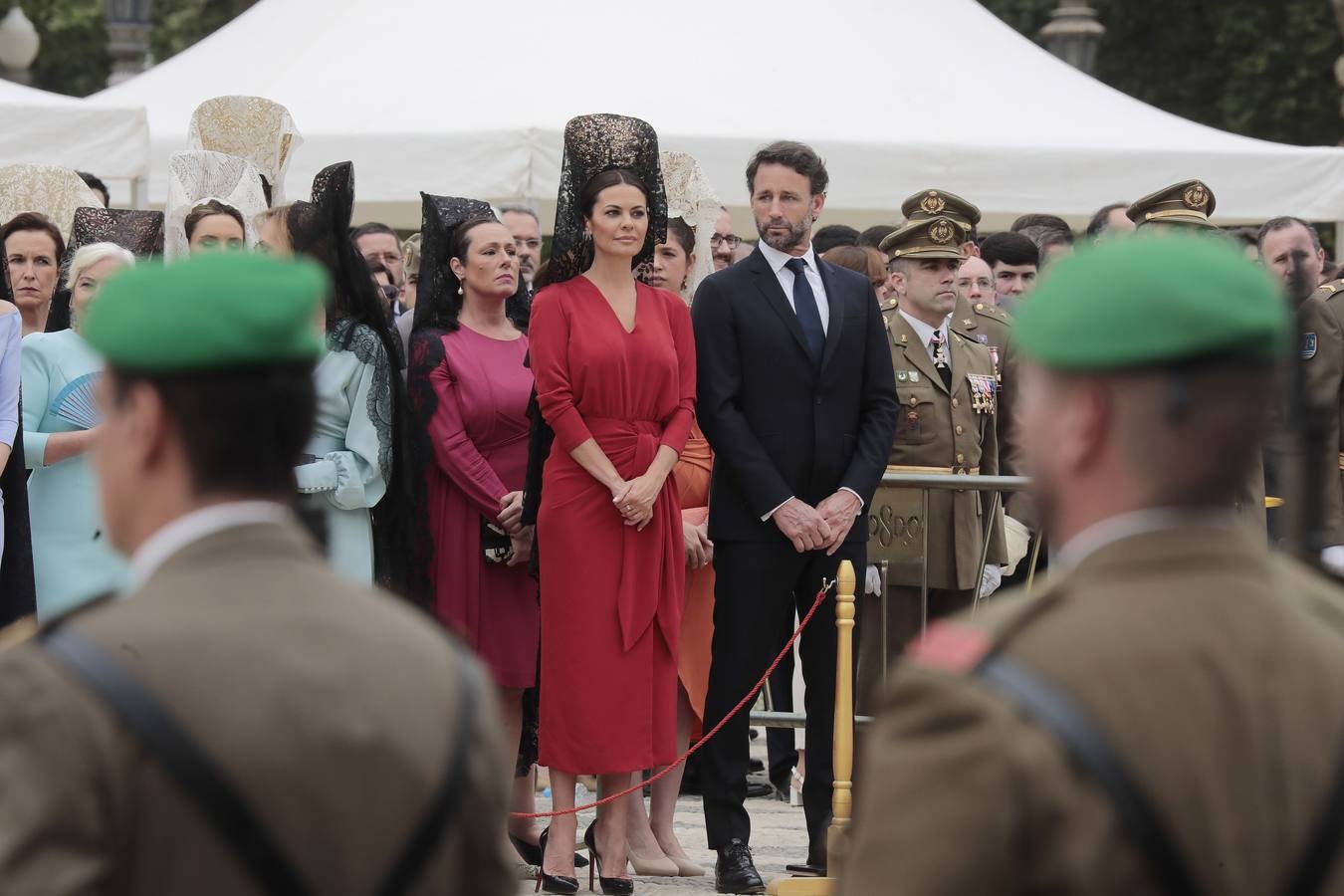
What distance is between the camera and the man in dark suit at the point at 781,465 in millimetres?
6945

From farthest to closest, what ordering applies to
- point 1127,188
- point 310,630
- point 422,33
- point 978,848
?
point 422,33, point 1127,188, point 310,630, point 978,848

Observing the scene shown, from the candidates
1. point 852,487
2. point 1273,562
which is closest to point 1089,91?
point 852,487

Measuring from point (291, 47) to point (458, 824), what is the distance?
13.4 metres

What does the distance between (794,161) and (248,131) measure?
2.54 metres

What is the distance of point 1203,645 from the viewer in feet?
6.81

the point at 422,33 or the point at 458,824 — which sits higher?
the point at 422,33

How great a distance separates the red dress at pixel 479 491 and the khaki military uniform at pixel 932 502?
127 centimetres

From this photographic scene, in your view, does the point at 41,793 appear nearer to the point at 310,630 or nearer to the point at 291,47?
the point at 310,630

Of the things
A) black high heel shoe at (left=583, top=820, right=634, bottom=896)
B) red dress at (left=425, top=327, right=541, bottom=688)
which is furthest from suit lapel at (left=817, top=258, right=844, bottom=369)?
black high heel shoe at (left=583, top=820, right=634, bottom=896)

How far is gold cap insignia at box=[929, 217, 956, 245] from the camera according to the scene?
323 inches

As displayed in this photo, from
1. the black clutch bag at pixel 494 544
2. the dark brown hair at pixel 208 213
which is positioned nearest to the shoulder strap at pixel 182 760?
the black clutch bag at pixel 494 544

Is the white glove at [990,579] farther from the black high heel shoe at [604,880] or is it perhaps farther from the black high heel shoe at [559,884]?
the black high heel shoe at [559,884]

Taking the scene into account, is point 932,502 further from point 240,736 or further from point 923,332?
point 240,736

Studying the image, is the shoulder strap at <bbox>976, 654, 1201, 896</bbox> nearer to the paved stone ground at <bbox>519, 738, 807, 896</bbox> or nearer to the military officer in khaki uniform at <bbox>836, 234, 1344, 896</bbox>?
the military officer in khaki uniform at <bbox>836, 234, 1344, 896</bbox>
